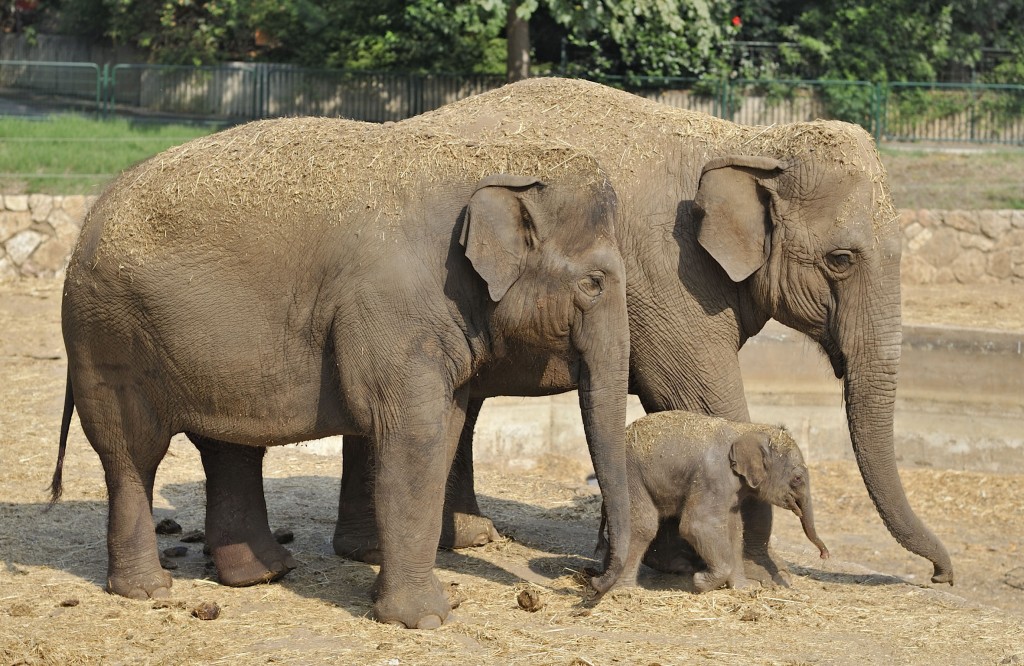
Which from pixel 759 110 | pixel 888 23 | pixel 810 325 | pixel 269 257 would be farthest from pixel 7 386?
pixel 888 23

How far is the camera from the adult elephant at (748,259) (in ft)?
23.9

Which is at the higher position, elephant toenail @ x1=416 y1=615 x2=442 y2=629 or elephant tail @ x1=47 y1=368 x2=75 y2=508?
elephant tail @ x1=47 y1=368 x2=75 y2=508

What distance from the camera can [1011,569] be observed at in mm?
9867

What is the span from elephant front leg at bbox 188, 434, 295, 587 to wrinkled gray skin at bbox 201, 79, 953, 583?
2.18 feet

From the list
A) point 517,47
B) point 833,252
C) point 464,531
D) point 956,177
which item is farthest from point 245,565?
point 517,47

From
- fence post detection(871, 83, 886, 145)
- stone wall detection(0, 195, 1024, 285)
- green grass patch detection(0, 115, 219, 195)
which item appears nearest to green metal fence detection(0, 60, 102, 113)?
green grass patch detection(0, 115, 219, 195)

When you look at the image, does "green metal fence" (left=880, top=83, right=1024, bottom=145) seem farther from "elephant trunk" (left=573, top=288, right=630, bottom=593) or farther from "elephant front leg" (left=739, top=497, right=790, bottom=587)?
"elephant trunk" (left=573, top=288, right=630, bottom=593)

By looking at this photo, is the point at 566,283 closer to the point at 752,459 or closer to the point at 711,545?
the point at 752,459

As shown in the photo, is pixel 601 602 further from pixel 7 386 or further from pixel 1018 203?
pixel 1018 203

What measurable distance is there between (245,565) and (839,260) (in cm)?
328

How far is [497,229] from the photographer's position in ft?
20.3

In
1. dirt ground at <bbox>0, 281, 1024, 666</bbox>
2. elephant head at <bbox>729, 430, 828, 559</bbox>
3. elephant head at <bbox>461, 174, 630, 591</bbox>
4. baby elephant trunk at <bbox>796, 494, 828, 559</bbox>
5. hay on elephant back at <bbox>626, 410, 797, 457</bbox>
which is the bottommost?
dirt ground at <bbox>0, 281, 1024, 666</bbox>

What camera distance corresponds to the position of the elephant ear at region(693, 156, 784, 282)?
726cm

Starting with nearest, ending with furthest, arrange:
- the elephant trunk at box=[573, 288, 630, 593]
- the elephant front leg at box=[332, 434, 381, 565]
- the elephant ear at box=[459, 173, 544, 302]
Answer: the elephant ear at box=[459, 173, 544, 302]
the elephant trunk at box=[573, 288, 630, 593]
the elephant front leg at box=[332, 434, 381, 565]
